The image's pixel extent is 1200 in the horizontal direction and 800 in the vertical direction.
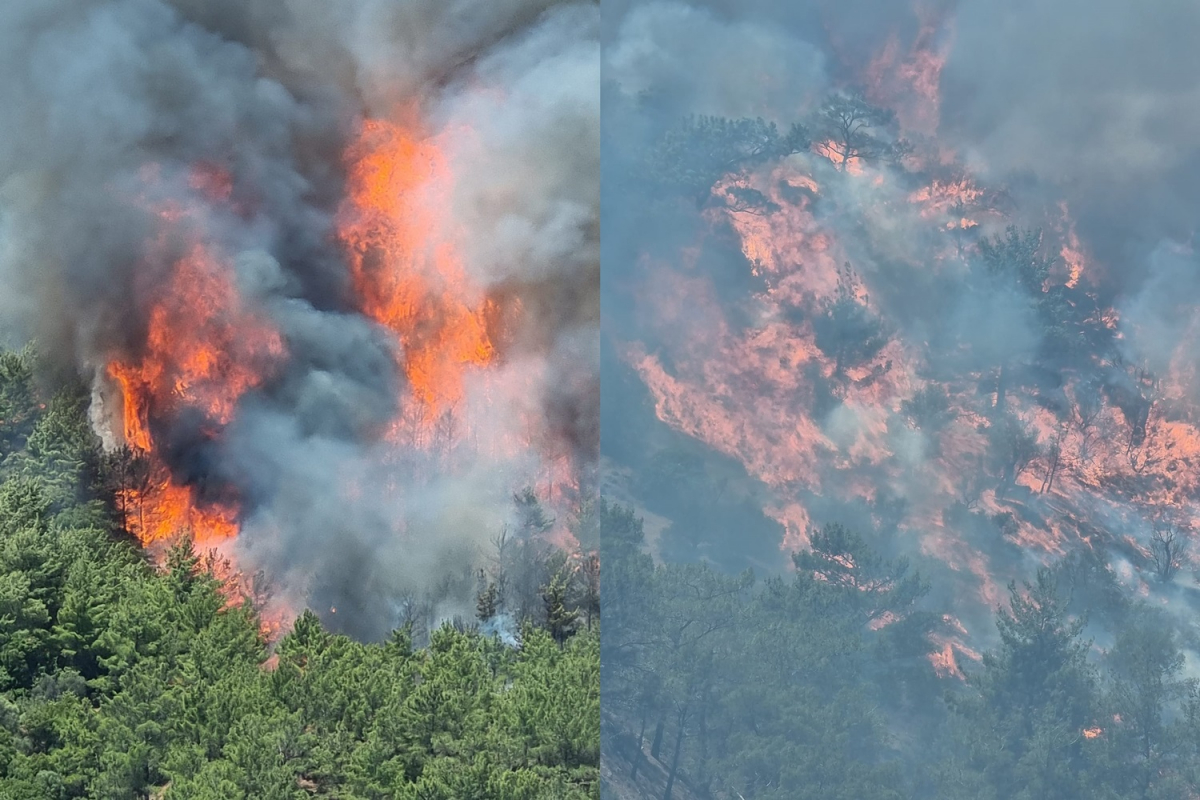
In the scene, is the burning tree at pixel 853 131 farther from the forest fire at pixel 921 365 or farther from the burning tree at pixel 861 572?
the burning tree at pixel 861 572

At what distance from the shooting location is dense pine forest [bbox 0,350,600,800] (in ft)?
28.8

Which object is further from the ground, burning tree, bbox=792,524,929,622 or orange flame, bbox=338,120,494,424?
orange flame, bbox=338,120,494,424

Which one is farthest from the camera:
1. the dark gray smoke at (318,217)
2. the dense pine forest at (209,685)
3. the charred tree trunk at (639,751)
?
the dark gray smoke at (318,217)

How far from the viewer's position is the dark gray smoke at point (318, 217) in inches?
469

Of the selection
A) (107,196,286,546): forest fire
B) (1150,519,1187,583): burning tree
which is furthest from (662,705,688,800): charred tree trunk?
(107,196,286,546): forest fire

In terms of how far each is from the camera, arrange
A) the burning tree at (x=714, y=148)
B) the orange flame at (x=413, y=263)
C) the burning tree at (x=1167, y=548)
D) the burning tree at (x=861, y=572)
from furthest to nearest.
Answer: the orange flame at (x=413, y=263) < the burning tree at (x=714, y=148) < the burning tree at (x=861, y=572) < the burning tree at (x=1167, y=548)

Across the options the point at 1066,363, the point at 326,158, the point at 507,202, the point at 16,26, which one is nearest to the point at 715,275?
the point at 1066,363

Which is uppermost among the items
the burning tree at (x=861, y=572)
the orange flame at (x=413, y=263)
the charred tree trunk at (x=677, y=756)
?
the orange flame at (x=413, y=263)

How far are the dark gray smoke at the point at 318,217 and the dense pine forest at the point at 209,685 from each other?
2.45ft

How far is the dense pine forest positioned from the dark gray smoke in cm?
75

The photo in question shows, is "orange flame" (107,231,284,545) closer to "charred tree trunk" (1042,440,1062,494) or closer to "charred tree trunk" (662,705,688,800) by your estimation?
"charred tree trunk" (662,705,688,800)

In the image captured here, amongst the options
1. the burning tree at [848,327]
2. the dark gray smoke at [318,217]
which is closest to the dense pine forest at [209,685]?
the dark gray smoke at [318,217]

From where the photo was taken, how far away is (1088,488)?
5926 millimetres

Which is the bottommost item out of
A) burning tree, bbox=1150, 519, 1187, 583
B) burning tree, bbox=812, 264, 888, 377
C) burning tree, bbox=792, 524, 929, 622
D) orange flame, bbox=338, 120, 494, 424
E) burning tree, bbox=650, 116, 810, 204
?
burning tree, bbox=792, 524, 929, 622
